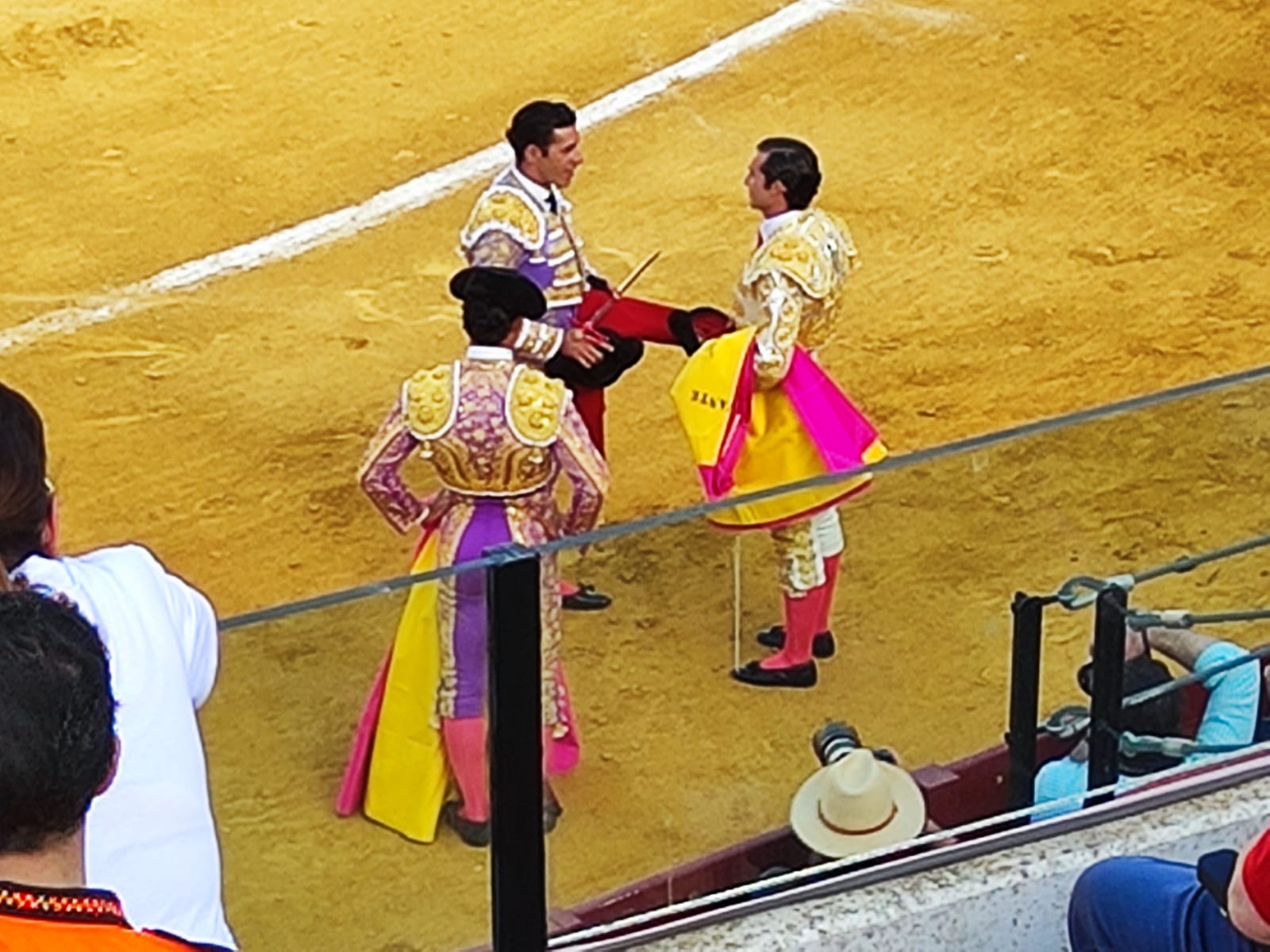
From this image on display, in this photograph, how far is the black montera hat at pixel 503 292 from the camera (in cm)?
485

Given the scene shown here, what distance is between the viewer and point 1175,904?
10.9ft

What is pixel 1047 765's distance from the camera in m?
3.95

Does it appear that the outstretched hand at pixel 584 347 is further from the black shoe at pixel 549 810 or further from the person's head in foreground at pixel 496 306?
the black shoe at pixel 549 810

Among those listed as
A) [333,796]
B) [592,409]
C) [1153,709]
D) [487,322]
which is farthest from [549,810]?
[592,409]

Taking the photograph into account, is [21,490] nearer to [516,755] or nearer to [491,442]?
[516,755]

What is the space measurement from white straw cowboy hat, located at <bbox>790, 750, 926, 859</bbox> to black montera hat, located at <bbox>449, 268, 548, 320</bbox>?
1.29 metres

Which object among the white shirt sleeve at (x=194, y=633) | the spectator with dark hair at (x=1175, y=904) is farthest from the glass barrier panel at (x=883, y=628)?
the white shirt sleeve at (x=194, y=633)

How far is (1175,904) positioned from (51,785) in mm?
1715

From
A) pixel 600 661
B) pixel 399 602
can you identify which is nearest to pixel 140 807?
pixel 399 602

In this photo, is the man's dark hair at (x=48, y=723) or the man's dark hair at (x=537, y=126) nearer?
the man's dark hair at (x=48, y=723)

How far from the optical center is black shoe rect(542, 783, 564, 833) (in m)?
3.57

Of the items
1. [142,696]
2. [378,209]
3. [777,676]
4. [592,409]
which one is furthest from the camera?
[378,209]

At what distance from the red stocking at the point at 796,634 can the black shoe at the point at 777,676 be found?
10 millimetres

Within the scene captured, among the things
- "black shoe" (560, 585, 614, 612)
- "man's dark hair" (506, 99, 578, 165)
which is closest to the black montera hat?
"man's dark hair" (506, 99, 578, 165)
